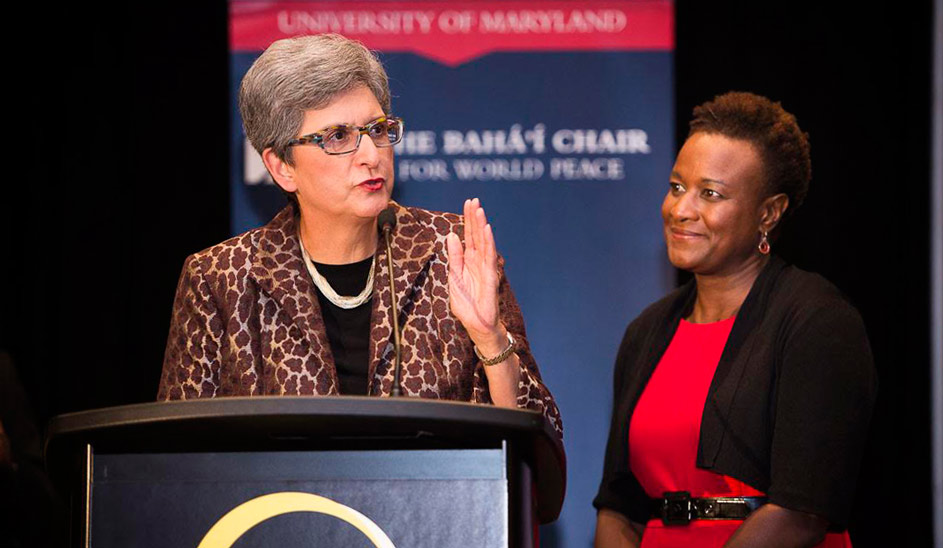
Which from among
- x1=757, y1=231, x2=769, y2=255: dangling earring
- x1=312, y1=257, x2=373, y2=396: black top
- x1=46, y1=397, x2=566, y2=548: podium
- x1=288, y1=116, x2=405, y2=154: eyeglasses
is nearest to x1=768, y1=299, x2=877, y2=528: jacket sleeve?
x1=757, y1=231, x2=769, y2=255: dangling earring

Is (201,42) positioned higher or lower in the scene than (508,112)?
higher

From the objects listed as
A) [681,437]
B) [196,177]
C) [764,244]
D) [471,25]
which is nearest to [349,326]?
[681,437]

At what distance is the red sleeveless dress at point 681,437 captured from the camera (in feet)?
8.98

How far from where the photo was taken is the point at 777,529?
8.34 ft

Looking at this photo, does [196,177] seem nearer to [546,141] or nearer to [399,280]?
[546,141]

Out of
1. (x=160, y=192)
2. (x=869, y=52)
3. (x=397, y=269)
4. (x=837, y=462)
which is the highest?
(x=869, y=52)

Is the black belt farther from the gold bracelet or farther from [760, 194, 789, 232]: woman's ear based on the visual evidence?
the gold bracelet

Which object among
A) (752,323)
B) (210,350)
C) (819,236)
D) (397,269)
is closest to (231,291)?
(210,350)

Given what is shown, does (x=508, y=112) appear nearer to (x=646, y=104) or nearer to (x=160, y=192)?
(x=646, y=104)

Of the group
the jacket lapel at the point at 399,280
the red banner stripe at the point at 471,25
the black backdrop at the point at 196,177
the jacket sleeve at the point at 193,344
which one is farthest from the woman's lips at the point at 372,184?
the black backdrop at the point at 196,177

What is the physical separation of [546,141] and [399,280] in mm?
1834

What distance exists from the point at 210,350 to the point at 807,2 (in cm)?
307

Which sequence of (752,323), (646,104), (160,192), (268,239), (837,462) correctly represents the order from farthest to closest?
1. (160,192)
2. (646,104)
3. (752,323)
4. (837,462)
5. (268,239)

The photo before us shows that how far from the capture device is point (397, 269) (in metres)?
2.14
